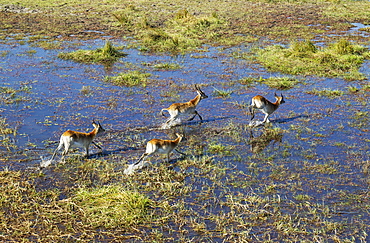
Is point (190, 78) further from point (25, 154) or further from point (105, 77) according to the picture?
point (25, 154)

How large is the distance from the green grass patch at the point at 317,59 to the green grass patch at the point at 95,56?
6872mm

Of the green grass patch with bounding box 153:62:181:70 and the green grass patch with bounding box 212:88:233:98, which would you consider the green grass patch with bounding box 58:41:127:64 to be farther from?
the green grass patch with bounding box 212:88:233:98

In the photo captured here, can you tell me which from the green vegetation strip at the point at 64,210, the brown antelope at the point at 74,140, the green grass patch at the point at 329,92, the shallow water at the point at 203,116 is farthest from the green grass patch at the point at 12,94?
the green grass patch at the point at 329,92

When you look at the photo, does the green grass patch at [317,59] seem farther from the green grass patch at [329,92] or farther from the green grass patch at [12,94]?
the green grass patch at [12,94]

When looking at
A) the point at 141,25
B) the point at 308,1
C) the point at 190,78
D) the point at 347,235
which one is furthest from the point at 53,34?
the point at 308,1

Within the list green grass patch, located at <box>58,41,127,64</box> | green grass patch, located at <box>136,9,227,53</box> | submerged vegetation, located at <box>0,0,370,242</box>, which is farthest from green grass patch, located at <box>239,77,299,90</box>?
green grass patch, located at <box>58,41,127,64</box>

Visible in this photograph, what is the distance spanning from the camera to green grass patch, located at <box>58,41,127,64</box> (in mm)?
18625

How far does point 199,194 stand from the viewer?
8320 millimetres

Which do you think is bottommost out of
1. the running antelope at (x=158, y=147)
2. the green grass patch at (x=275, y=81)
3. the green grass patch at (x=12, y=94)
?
the green grass patch at (x=275, y=81)

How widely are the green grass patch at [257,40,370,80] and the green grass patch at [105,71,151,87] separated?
5.61 m

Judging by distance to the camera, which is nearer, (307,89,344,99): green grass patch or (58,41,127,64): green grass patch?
(307,89,344,99): green grass patch

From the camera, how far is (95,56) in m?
18.9

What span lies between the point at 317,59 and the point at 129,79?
339 inches

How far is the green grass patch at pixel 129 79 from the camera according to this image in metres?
15.6
